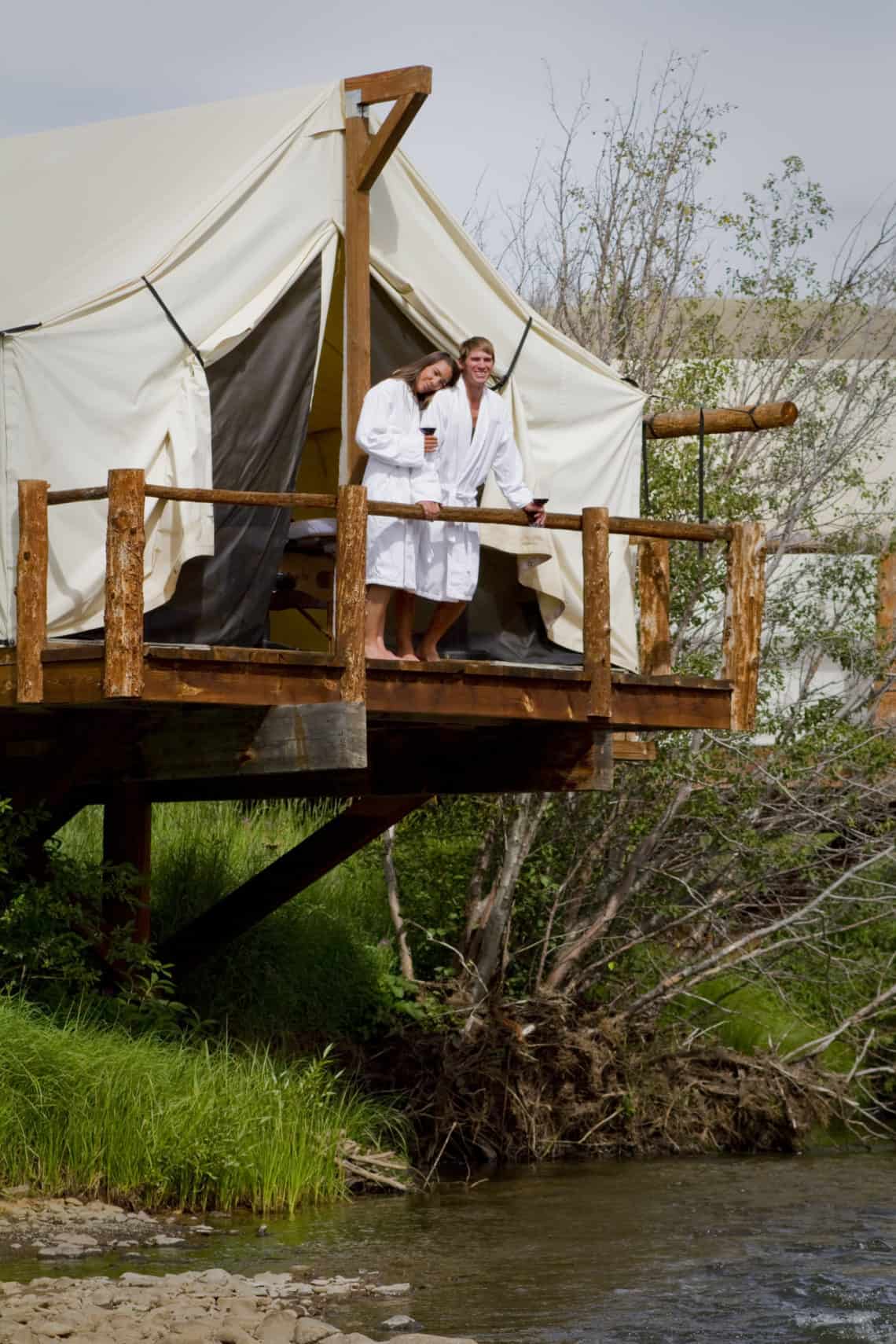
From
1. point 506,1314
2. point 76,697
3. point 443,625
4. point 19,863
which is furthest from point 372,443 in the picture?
point 506,1314

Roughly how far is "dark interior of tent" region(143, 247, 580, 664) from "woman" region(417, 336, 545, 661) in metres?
0.69

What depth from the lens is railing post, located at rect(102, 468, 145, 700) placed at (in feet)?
25.6

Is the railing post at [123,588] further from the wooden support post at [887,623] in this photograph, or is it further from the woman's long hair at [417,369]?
the wooden support post at [887,623]

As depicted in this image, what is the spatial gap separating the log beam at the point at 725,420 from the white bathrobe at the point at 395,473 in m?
1.94

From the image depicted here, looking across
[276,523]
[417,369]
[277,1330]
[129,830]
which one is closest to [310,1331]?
[277,1330]

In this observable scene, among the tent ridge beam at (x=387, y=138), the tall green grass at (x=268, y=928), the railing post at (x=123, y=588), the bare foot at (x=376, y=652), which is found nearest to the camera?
the railing post at (x=123, y=588)

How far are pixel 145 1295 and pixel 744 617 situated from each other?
448cm

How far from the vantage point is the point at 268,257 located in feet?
30.2

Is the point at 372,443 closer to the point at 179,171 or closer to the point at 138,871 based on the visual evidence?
the point at 179,171

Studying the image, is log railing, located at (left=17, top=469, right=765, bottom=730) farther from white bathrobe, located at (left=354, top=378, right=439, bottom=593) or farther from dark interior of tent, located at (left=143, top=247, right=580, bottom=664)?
dark interior of tent, located at (left=143, top=247, right=580, bottom=664)

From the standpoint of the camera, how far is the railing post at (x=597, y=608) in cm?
891

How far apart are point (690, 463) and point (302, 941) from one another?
4060mm

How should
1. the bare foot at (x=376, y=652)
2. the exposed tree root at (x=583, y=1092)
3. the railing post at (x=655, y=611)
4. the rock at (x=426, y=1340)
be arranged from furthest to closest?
1. the exposed tree root at (x=583, y=1092)
2. the railing post at (x=655, y=611)
3. the bare foot at (x=376, y=652)
4. the rock at (x=426, y=1340)

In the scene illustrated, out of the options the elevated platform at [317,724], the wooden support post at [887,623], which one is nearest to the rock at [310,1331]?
the elevated platform at [317,724]
